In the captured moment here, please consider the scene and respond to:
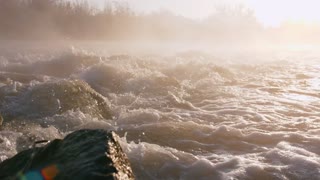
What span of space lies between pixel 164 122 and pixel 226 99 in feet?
13.0

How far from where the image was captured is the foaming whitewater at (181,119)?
17.7 feet

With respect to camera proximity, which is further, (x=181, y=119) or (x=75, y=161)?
(x=181, y=119)

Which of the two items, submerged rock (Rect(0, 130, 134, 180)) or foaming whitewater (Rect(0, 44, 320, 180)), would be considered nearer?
submerged rock (Rect(0, 130, 134, 180))

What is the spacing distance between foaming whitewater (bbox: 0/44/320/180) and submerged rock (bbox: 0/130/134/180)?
1929 millimetres

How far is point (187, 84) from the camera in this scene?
13.4 meters

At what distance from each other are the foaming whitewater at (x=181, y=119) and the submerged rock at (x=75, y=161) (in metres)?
1.93

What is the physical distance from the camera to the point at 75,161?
9.68 feet

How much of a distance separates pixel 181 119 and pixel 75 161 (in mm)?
5478

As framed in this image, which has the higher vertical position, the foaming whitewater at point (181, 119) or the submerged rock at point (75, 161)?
the submerged rock at point (75, 161)

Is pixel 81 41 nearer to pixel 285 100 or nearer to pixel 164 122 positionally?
pixel 285 100

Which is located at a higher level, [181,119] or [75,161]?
[75,161]

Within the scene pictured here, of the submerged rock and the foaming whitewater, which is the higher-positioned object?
the submerged rock

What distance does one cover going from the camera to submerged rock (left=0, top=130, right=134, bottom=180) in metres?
2.81

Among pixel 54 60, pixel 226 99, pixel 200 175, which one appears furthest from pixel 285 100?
pixel 54 60
